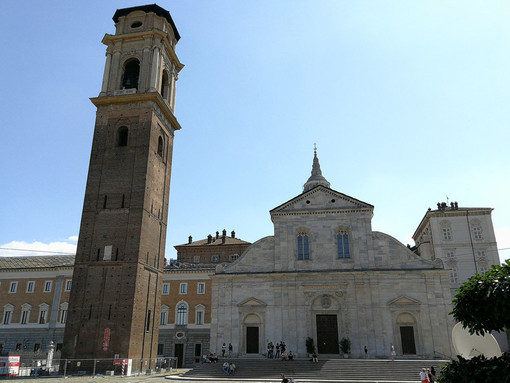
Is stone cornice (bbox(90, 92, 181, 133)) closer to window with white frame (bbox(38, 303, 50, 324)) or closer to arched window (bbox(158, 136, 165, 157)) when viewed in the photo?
arched window (bbox(158, 136, 165, 157))

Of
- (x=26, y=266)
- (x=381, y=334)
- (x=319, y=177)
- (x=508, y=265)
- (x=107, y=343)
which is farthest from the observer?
(x=319, y=177)

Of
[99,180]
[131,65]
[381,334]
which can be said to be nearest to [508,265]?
[381,334]

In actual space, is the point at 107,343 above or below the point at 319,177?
below

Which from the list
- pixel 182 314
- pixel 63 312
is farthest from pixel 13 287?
pixel 182 314

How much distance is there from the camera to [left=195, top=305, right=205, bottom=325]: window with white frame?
44219 mm

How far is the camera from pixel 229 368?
26562 millimetres

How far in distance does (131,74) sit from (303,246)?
70.8ft

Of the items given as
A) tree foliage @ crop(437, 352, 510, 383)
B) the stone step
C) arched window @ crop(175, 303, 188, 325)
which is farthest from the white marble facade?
tree foliage @ crop(437, 352, 510, 383)

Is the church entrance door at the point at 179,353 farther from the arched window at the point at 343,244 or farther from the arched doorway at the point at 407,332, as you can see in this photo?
the arched doorway at the point at 407,332

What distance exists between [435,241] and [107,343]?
35352mm

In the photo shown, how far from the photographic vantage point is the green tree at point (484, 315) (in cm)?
716

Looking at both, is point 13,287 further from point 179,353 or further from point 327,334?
point 327,334

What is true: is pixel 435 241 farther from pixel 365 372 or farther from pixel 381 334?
pixel 365 372

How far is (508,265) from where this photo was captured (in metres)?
7.58
